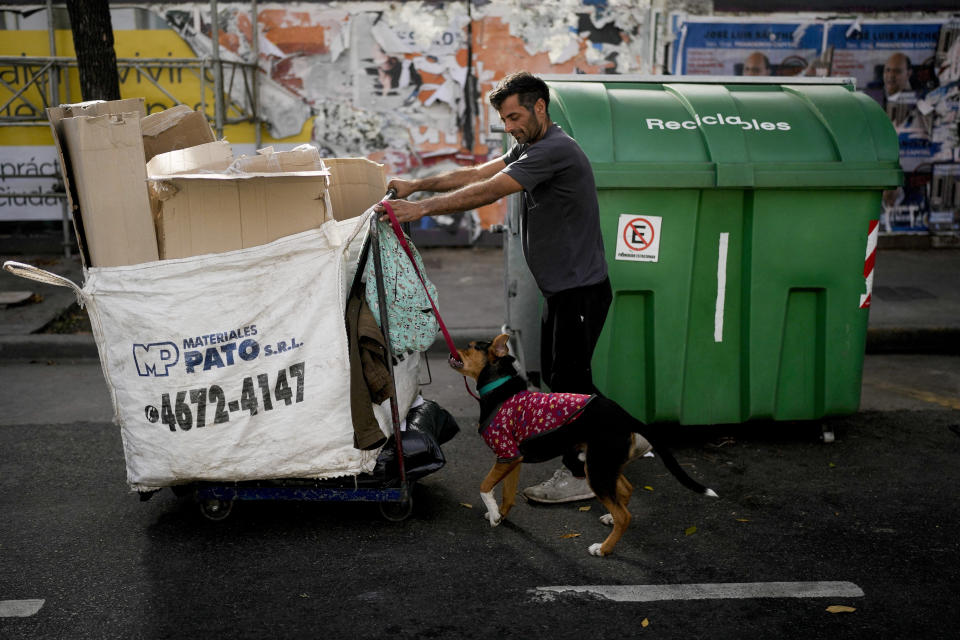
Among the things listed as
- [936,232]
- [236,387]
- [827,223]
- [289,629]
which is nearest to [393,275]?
[236,387]

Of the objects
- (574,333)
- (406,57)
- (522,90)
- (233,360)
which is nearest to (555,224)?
(574,333)

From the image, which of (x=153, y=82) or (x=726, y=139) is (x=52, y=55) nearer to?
→ (x=153, y=82)

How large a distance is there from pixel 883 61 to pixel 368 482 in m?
8.63

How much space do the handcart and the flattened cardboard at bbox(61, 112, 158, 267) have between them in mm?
290

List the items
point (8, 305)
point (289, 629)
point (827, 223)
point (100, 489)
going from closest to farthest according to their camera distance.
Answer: point (289, 629) < point (100, 489) < point (827, 223) < point (8, 305)

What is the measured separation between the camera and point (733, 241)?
15.5ft

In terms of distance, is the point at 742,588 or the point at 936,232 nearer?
the point at 742,588

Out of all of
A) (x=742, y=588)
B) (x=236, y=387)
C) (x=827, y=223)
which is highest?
(x=827, y=223)

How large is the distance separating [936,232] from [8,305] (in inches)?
383

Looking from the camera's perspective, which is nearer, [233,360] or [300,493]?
[233,360]

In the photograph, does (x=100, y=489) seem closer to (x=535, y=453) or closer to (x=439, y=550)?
(x=439, y=550)

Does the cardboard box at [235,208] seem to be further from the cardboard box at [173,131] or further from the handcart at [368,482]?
the cardboard box at [173,131]

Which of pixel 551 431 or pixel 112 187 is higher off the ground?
pixel 112 187

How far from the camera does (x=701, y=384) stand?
482cm
